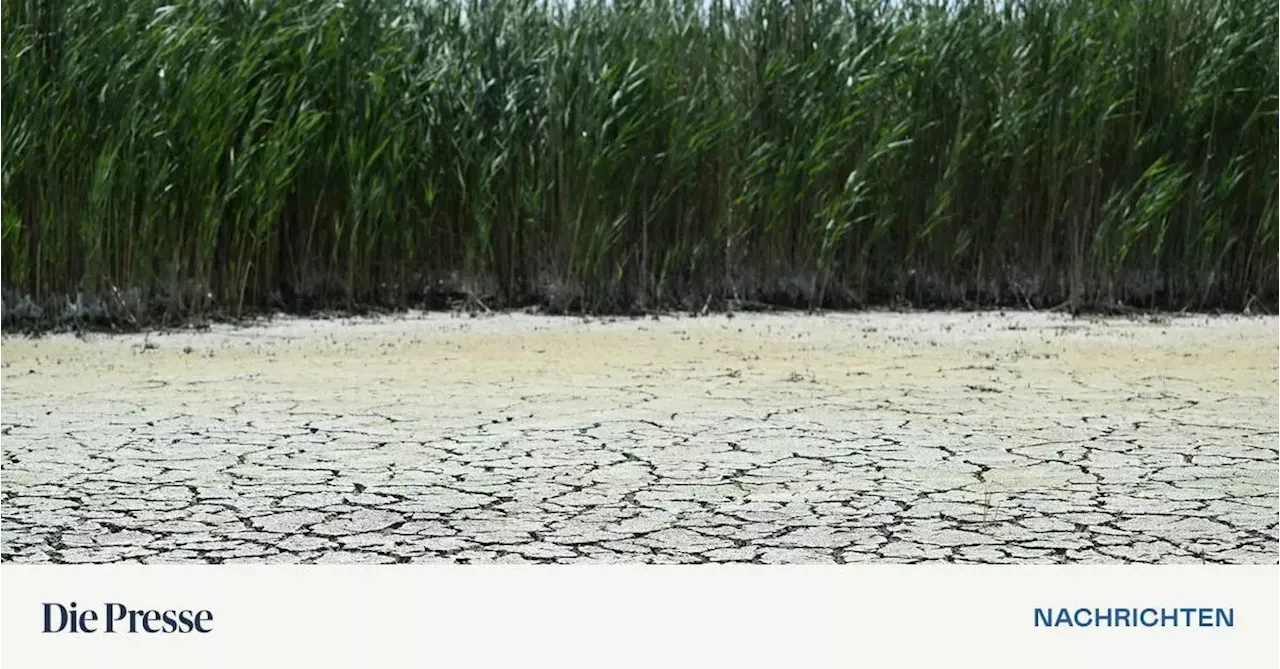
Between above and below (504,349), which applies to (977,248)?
above

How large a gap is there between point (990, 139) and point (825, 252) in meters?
0.89

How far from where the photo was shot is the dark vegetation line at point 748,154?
Result: 6598 millimetres

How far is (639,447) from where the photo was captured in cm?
390

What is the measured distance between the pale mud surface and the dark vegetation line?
26.2 inches

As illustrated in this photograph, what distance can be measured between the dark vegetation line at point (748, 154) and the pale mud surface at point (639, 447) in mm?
664

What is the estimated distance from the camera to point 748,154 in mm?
6742

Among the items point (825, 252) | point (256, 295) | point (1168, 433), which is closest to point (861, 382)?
point (1168, 433)

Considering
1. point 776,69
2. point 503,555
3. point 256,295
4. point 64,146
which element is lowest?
point 503,555

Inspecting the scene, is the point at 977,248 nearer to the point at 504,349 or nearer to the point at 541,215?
the point at 541,215

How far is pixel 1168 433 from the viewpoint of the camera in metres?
4.11

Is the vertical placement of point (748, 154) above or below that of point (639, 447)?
above

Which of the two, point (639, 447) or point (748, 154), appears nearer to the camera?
point (639, 447)

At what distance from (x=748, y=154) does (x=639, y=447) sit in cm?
307

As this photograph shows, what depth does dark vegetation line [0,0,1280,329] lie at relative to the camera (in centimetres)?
660
